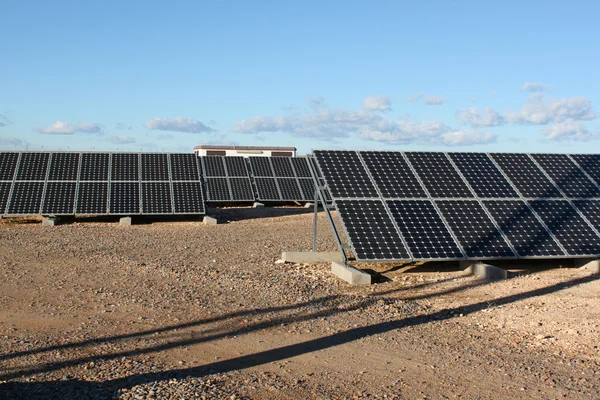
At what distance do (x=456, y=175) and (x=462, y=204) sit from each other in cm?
140

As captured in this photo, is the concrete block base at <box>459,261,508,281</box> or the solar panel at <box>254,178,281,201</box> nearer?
the concrete block base at <box>459,261,508,281</box>

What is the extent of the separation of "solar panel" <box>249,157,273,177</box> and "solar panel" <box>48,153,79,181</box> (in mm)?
9813

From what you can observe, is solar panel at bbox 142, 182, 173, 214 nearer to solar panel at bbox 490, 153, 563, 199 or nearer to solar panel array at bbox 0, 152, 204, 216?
solar panel array at bbox 0, 152, 204, 216

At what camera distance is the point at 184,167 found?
2550 centimetres

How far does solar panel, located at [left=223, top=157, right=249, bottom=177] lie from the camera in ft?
107

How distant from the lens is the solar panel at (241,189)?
30.4m

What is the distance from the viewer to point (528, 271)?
14.2 m

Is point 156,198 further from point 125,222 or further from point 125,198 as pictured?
point 125,222

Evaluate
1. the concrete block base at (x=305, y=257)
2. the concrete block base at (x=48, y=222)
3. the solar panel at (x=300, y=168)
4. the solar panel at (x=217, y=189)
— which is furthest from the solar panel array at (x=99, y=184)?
the concrete block base at (x=305, y=257)

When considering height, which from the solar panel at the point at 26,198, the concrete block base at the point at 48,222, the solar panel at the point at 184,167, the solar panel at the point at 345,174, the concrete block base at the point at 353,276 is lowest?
the concrete block base at the point at 353,276

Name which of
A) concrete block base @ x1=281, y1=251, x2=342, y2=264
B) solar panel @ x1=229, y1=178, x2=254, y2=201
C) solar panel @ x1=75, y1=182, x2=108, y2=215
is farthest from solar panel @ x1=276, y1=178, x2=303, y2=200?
concrete block base @ x1=281, y1=251, x2=342, y2=264

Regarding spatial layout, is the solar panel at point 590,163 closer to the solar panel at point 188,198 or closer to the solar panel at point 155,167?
the solar panel at point 188,198

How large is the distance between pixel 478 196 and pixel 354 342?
301 inches

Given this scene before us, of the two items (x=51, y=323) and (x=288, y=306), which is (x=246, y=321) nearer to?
(x=288, y=306)
